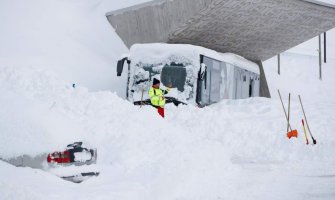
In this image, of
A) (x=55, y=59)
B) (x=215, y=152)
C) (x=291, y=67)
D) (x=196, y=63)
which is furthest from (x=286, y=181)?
(x=291, y=67)

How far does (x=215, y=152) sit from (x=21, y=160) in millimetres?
5316

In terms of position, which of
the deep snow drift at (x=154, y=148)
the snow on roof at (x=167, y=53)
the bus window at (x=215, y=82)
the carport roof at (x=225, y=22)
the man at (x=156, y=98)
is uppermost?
the carport roof at (x=225, y=22)

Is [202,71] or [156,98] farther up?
[202,71]

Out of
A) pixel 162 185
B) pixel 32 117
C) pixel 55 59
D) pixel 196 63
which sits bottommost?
pixel 162 185

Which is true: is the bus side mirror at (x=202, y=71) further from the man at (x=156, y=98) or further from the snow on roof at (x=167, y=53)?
the man at (x=156, y=98)

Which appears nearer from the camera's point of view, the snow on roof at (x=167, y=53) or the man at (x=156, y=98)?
the man at (x=156, y=98)

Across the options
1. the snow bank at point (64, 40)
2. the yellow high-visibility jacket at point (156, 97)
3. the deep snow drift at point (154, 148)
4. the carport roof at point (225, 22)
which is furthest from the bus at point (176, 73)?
the snow bank at point (64, 40)

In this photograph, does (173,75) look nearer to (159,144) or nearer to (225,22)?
(225,22)

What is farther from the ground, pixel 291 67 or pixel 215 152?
pixel 291 67

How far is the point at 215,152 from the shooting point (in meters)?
10.1

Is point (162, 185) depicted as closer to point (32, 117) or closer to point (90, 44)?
point (32, 117)

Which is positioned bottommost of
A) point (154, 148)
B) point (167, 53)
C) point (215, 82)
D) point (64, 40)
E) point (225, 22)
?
point (154, 148)

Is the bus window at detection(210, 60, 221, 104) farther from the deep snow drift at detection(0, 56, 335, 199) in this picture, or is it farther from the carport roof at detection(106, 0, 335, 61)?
the carport roof at detection(106, 0, 335, 61)

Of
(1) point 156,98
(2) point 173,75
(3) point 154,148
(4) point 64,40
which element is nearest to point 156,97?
(1) point 156,98
